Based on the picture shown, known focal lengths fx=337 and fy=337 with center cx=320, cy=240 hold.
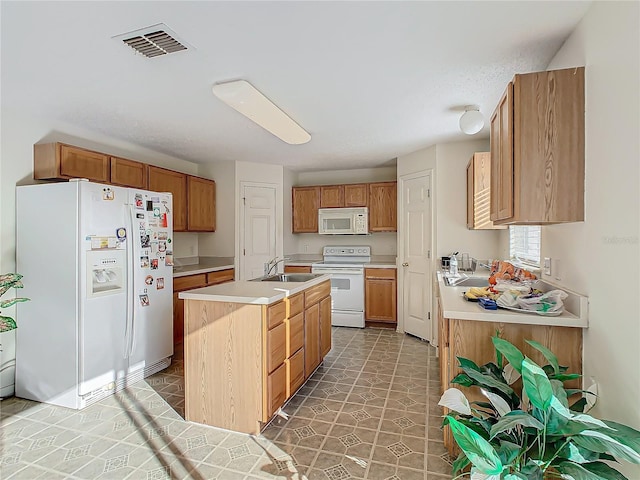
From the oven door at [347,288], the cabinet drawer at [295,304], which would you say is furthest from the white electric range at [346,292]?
the cabinet drawer at [295,304]

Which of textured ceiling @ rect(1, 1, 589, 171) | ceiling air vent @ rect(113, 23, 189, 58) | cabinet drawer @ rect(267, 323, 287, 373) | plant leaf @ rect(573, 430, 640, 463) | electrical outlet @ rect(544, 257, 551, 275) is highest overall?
textured ceiling @ rect(1, 1, 589, 171)

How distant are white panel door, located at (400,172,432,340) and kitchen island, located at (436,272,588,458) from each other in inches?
89.7

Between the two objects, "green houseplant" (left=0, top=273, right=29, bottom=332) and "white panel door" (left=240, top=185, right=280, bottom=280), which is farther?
"white panel door" (left=240, top=185, right=280, bottom=280)

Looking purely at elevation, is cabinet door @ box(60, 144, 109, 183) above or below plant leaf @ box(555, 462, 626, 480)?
above

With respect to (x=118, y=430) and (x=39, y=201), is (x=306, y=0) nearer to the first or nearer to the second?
(x=39, y=201)

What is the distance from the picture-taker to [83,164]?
3.09 meters

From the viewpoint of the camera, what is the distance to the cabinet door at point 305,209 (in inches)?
215

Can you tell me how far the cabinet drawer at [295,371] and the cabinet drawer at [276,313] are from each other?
1.22ft

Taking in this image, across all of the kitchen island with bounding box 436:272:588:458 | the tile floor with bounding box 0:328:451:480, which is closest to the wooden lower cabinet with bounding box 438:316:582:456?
the kitchen island with bounding box 436:272:588:458

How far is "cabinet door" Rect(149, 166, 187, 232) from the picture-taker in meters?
3.88

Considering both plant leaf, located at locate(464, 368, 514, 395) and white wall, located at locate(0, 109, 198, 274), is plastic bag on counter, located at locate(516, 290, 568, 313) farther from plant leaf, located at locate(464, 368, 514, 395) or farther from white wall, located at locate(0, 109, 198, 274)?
white wall, located at locate(0, 109, 198, 274)

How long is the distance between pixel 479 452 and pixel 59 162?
11.6ft

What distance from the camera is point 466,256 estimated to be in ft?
12.8

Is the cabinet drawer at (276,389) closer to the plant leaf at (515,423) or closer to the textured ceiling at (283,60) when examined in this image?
the plant leaf at (515,423)
